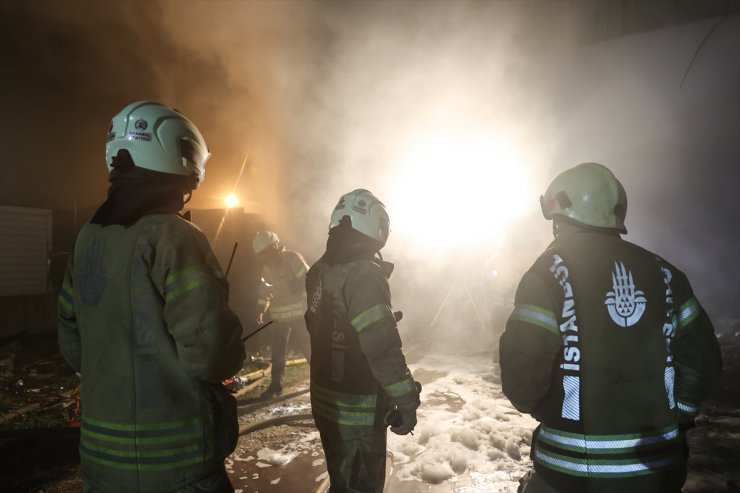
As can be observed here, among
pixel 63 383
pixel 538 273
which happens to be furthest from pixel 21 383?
pixel 538 273

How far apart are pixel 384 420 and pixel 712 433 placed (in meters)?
4.71

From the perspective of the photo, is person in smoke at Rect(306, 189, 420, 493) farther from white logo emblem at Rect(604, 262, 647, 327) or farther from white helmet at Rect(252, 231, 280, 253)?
white helmet at Rect(252, 231, 280, 253)

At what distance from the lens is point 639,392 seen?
1.70 m

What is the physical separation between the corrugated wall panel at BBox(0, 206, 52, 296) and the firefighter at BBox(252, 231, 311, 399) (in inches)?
319

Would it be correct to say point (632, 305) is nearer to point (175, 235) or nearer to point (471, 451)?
point (175, 235)

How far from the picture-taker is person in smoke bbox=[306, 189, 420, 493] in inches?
94.4

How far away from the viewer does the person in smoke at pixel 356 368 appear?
2398 mm

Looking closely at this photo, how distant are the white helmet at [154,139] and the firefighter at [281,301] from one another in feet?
15.0

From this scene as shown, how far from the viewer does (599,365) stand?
1.68 metres

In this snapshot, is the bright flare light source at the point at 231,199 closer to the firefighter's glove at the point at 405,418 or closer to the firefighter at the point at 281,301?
the firefighter at the point at 281,301

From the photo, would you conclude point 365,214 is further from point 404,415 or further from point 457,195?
point 457,195

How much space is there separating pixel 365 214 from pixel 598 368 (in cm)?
164

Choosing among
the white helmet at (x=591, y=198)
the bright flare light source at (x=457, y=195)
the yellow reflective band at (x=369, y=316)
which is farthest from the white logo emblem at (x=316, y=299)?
the bright flare light source at (x=457, y=195)

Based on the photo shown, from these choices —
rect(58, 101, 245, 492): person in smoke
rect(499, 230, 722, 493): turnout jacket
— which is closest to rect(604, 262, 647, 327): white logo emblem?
rect(499, 230, 722, 493): turnout jacket
